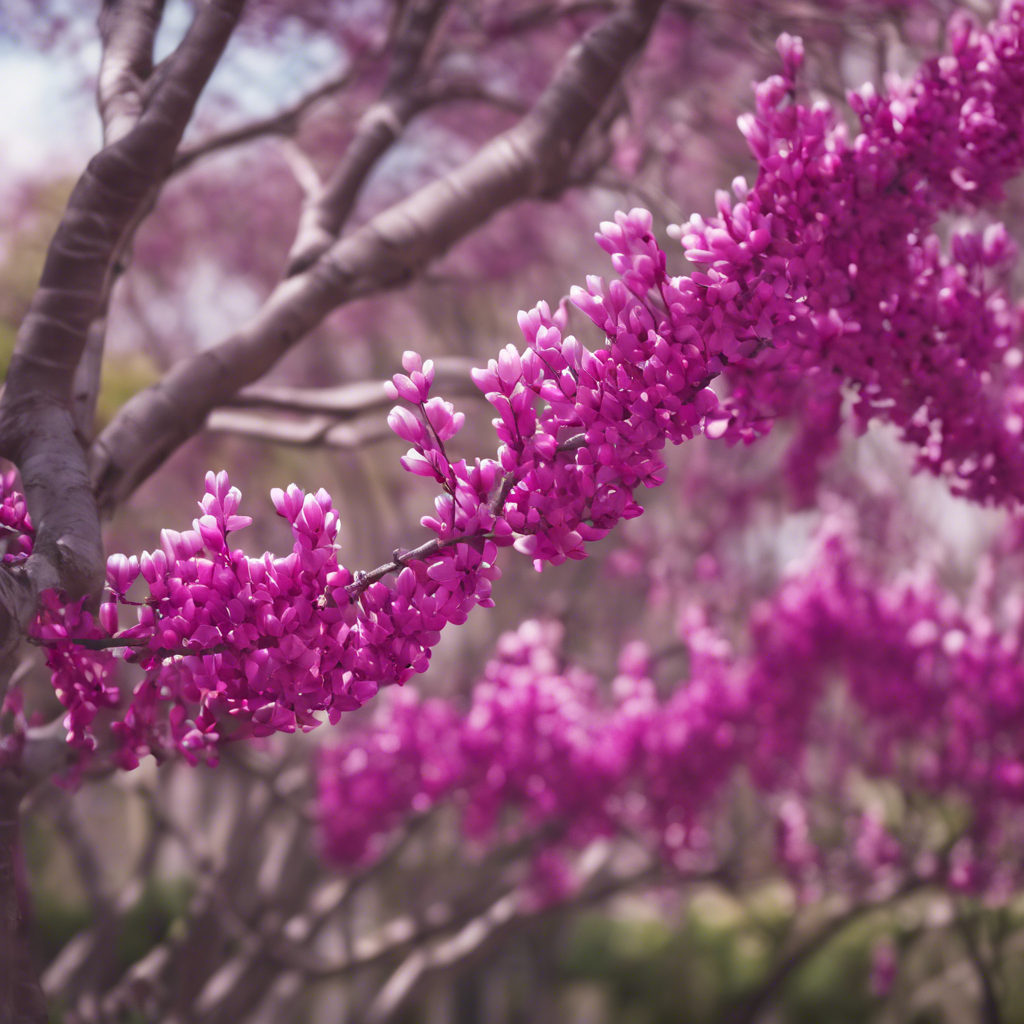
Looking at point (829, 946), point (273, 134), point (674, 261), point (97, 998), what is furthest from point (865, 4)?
point (829, 946)

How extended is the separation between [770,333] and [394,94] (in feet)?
8.38

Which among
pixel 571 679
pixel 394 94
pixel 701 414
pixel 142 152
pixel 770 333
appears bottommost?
pixel 701 414

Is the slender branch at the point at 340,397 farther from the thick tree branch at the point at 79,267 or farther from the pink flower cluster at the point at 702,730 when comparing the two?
the pink flower cluster at the point at 702,730

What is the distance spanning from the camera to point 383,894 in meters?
9.45

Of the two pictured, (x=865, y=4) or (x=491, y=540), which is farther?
(x=865, y=4)

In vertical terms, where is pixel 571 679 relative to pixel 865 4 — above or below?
below

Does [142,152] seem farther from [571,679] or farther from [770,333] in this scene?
[571,679]

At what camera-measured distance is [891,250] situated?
2301mm

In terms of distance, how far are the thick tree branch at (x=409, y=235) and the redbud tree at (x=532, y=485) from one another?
0.02m

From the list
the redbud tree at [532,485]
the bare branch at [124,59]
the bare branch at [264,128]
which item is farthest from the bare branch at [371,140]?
the bare branch at [124,59]

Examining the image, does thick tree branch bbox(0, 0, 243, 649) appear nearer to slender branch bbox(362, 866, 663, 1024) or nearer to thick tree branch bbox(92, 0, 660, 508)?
thick tree branch bbox(92, 0, 660, 508)

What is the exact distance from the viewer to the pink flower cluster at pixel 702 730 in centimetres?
473

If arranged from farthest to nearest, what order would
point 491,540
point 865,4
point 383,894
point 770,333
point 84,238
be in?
1. point 383,894
2. point 865,4
3. point 84,238
4. point 770,333
5. point 491,540

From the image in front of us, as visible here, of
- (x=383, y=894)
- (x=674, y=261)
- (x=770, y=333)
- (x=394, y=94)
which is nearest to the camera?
(x=770, y=333)
